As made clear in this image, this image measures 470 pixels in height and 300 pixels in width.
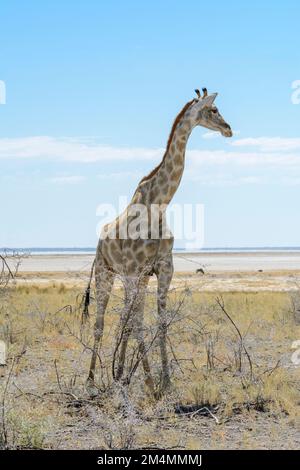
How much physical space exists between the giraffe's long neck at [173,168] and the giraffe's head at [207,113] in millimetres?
104

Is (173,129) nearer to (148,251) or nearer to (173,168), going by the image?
(173,168)

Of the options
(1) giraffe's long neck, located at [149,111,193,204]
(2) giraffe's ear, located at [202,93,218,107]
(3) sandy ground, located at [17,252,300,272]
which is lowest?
(3) sandy ground, located at [17,252,300,272]

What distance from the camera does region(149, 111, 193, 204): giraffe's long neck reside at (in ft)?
28.2

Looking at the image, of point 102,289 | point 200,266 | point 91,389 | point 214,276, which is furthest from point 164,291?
point 200,266

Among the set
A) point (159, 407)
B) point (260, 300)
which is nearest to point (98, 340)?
point (159, 407)

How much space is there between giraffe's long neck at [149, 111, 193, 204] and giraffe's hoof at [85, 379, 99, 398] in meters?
2.21

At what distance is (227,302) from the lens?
18781mm

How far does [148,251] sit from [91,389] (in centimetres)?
169

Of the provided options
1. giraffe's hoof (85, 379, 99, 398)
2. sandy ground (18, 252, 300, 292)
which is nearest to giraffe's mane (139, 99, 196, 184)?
sandy ground (18, 252, 300, 292)

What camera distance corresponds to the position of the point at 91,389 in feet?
27.2

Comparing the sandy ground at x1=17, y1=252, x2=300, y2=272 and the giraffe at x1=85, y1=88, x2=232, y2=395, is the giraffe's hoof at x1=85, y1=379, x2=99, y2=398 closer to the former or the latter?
the giraffe at x1=85, y1=88, x2=232, y2=395

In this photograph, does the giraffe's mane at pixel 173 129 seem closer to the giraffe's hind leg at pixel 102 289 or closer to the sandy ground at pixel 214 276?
the sandy ground at pixel 214 276

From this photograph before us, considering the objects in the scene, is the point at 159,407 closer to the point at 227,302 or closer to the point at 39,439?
the point at 39,439
